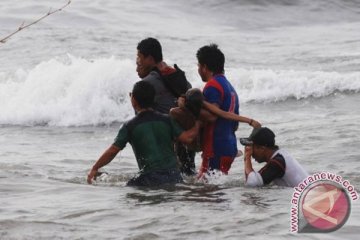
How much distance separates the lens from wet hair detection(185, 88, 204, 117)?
8367 millimetres

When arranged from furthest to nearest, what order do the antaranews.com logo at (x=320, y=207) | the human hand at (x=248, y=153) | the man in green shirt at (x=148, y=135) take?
the human hand at (x=248, y=153) < the man in green shirt at (x=148, y=135) < the antaranews.com logo at (x=320, y=207)

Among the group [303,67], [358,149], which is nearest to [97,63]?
[303,67]

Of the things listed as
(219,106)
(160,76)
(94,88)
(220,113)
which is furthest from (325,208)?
(94,88)

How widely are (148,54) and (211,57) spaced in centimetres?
65

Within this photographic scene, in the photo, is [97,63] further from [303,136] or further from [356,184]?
[356,184]

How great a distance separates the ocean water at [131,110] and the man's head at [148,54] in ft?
3.82

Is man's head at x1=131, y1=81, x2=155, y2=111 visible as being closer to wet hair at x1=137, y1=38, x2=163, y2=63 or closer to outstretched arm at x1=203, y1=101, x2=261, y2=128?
outstretched arm at x1=203, y1=101, x2=261, y2=128

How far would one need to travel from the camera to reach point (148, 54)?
8938 mm

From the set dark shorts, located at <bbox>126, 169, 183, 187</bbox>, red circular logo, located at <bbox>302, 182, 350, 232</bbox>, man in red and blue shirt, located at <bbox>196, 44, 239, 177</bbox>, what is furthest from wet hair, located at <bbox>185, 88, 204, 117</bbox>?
red circular logo, located at <bbox>302, 182, 350, 232</bbox>

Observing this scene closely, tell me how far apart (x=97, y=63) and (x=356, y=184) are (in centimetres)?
925

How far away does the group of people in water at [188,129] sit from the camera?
27.6ft

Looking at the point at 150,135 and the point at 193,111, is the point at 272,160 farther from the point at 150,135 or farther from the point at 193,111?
the point at 150,135

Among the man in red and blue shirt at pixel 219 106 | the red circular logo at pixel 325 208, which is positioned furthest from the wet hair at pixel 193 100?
the red circular logo at pixel 325 208

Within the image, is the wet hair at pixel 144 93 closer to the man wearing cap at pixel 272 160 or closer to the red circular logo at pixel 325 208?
the man wearing cap at pixel 272 160
